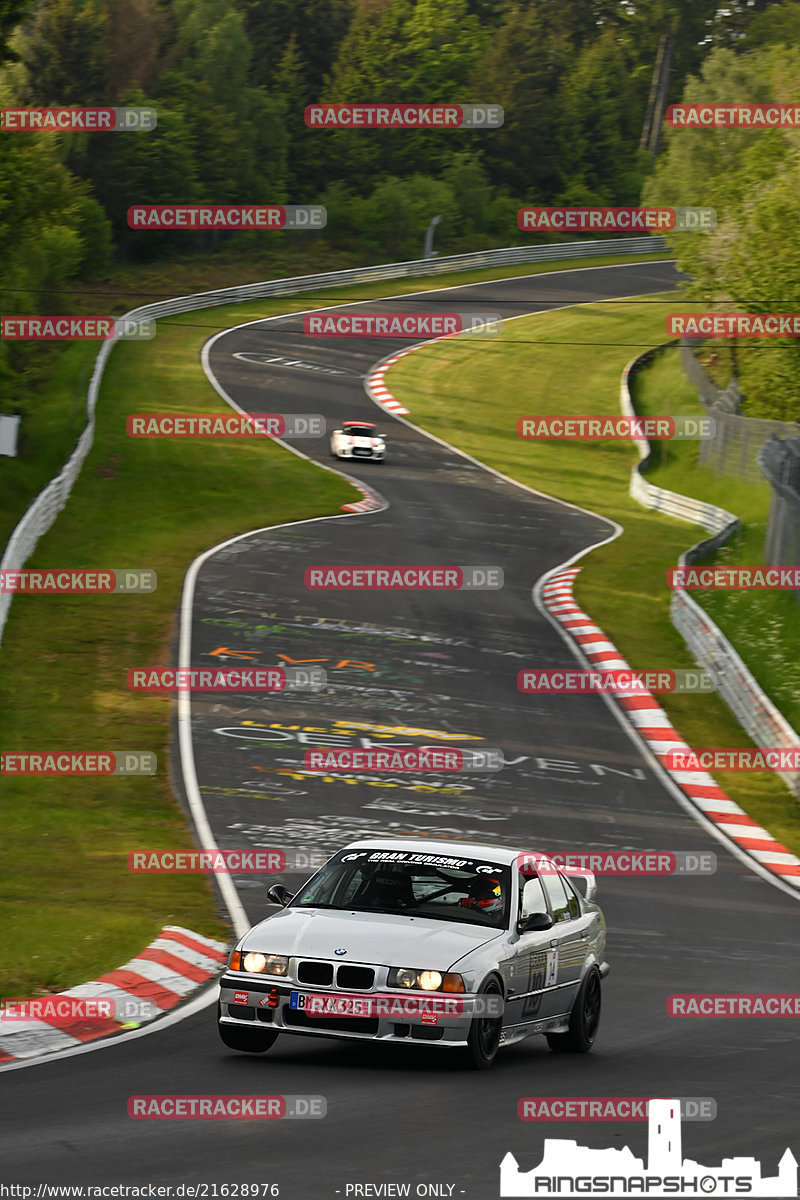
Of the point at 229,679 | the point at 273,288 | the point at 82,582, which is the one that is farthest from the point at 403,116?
the point at 229,679

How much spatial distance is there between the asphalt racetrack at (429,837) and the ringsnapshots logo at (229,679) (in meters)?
0.45

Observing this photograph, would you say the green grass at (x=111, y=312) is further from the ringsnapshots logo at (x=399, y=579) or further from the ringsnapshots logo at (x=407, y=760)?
the ringsnapshots logo at (x=407, y=760)

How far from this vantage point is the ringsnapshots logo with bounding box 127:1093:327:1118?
7.91m

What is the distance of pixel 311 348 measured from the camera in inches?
2660

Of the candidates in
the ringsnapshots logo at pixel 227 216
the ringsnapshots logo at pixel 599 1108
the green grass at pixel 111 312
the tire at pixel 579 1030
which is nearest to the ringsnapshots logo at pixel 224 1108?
the ringsnapshots logo at pixel 599 1108

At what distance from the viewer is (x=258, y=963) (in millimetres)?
9516

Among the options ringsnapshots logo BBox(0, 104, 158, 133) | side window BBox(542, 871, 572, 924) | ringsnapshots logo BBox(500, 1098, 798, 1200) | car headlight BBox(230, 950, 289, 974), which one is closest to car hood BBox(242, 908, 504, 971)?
car headlight BBox(230, 950, 289, 974)

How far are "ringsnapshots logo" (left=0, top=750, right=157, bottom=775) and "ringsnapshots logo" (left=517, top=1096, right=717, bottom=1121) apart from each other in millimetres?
13149

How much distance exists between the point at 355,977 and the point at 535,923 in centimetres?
149

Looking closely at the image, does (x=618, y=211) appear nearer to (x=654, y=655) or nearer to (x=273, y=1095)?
(x=654, y=655)

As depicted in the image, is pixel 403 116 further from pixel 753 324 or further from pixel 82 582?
pixel 82 582

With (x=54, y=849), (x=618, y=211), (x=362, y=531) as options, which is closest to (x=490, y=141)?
(x=618, y=211)

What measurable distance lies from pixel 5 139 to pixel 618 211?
67.9m

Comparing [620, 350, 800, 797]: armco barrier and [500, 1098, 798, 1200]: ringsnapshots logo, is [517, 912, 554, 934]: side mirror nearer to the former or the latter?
[500, 1098, 798, 1200]: ringsnapshots logo
